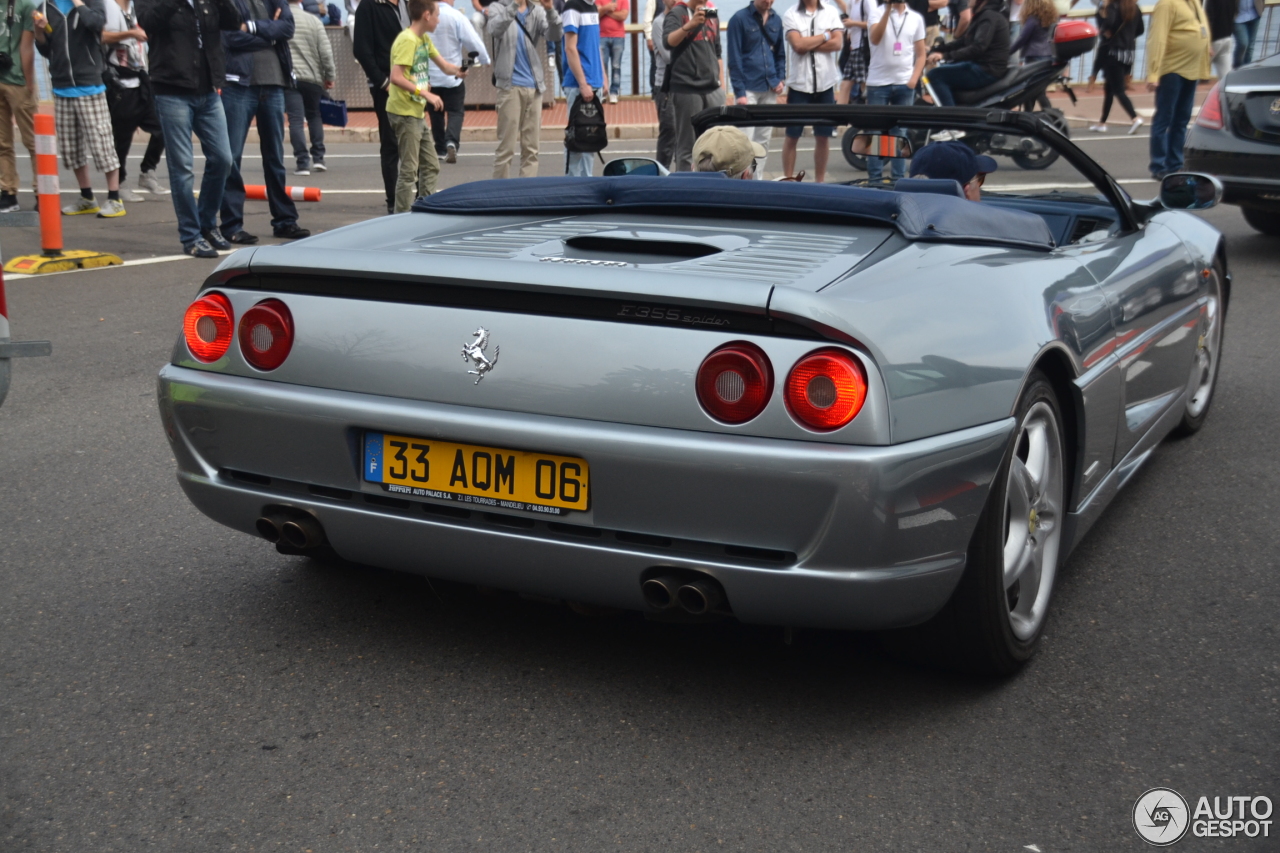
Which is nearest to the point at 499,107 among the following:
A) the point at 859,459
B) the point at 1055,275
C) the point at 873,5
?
the point at 873,5

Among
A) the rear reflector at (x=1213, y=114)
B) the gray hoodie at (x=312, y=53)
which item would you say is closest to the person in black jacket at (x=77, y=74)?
the gray hoodie at (x=312, y=53)

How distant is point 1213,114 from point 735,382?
775 cm

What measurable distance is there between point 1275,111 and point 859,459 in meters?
7.47

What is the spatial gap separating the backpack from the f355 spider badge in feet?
26.6

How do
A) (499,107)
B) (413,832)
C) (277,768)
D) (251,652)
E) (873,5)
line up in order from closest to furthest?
(413,832) → (277,768) → (251,652) → (499,107) → (873,5)

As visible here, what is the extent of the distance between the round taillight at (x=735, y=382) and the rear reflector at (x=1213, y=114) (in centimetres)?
761

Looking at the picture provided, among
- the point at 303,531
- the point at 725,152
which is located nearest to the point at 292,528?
the point at 303,531

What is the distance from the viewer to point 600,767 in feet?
8.89

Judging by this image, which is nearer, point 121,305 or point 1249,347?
point 1249,347

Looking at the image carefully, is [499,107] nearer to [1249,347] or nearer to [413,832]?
[1249,347]

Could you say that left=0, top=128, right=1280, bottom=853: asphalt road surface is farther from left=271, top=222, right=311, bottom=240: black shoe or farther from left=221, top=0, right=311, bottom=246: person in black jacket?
left=271, top=222, right=311, bottom=240: black shoe

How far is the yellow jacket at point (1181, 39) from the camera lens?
1144 cm

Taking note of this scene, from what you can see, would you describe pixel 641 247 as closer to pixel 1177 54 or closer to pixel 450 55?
pixel 1177 54

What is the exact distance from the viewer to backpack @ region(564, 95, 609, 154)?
1071 centimetres
